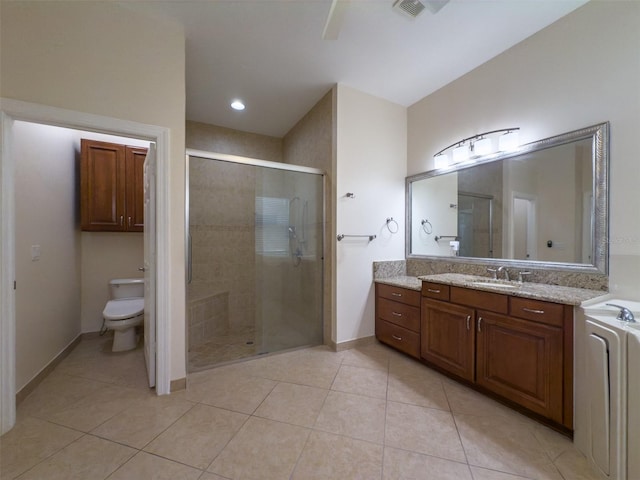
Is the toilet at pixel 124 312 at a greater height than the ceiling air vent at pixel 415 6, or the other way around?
the ceiling air vent at pixel 415 6

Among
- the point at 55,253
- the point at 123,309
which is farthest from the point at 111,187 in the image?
the point at 123,309

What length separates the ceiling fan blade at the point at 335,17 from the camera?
1.24 m

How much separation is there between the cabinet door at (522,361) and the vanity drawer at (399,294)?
60cm

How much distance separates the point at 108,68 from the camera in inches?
68.4

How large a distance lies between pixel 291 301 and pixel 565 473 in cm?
229

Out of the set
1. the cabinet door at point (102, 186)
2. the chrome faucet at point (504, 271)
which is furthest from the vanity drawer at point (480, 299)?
the cabinet door at point (102, 186)

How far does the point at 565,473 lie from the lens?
1.27 meters

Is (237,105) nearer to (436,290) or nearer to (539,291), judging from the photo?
(436,290)

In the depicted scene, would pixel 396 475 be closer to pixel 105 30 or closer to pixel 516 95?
pixel 516 95

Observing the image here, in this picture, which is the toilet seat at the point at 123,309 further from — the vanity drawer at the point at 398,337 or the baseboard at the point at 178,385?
the vanity drawer at the point at 398,337

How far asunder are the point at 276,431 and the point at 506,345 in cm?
165

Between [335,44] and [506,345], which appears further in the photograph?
[335,44]

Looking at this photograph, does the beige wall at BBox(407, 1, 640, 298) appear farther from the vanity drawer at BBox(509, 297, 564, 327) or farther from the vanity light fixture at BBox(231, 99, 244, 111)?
the vanity light fixture at BBox(231, 99, 244, 111)

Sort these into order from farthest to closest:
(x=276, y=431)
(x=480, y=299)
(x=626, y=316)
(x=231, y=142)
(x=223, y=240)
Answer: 1. (x=231, y=142)
2. (x=223, y=240)
3. (x=480, y=299)
4. (x=276, y=431)
5. (x=626, y=316)
